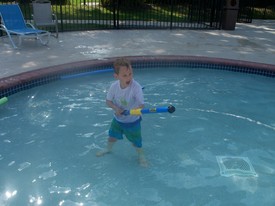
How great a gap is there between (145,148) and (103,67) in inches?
121

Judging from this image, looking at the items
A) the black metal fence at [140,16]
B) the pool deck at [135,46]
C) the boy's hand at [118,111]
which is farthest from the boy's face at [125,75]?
the black metal fence at [140,16]

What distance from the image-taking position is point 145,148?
13.5ft

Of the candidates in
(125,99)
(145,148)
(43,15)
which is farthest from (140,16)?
(125,99)

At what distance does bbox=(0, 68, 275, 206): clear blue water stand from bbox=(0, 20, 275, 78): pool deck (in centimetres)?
98

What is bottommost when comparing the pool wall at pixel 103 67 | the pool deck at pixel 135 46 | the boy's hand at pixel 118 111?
the pool wall at pixel 103 67

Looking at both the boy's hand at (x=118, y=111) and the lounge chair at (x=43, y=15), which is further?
the lounge chair at (x=43, y=15)

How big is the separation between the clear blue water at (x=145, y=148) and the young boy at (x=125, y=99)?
1.78 ft

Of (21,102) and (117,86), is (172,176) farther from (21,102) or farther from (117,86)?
(21,102)

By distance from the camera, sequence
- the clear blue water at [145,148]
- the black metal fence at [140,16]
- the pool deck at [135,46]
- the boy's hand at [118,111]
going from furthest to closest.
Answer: the black metal fence at [140,16] → the pool deck at [135,46] → the clear blue water at [145,148] → the boy's hand at [118,111]

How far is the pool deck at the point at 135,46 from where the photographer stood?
6914mm

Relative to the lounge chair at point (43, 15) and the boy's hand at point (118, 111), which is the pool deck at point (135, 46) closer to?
the lounge chair at point (43, 15)

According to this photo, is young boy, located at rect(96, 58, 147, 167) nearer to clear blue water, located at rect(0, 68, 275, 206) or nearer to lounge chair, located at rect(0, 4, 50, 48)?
clear blue water, located at rect(0, 68, 275, 206)

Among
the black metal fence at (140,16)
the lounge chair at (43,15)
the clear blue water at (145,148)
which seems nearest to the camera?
the clear blue water at (145,148)

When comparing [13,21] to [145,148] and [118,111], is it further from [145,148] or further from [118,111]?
[118,111]
